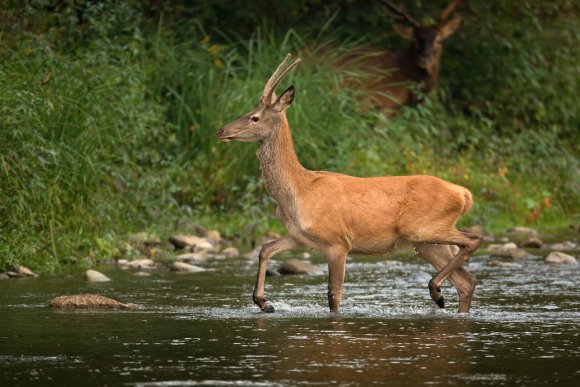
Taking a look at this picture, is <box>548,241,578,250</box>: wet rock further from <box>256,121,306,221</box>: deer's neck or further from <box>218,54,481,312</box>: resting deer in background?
<box>256,121,306,221</box>: deer's neck

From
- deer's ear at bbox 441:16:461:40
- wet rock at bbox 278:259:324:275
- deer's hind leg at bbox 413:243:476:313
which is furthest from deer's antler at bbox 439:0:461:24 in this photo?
deer's hind leg at bbox 413:243:476:313

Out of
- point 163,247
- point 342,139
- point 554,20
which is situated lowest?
point 163,247

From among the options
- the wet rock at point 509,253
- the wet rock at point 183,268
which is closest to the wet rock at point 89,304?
the wet rock at point 183,268

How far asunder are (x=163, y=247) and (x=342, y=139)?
4204 mm

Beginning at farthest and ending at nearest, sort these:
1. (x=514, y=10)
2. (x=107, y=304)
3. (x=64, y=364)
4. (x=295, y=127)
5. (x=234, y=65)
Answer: (x=514, y=10)
(x=234, y=65)
(x=295, y=127)
(x=107, y=304)
(x=64, y=364)

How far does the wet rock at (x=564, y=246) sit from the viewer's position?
16570mm

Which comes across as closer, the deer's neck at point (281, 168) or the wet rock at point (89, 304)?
the wet rock at point (89, 304)

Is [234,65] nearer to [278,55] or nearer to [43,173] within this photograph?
[278,55]

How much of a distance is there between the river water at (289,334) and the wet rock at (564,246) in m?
3.57

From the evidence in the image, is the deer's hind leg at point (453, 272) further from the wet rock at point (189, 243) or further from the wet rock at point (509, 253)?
the wet rock at point (189, 243)

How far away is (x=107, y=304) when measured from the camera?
10242 millimetres

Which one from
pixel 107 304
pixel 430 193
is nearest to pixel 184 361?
pixel 107 304

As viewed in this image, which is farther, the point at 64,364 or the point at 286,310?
the point at 286,310

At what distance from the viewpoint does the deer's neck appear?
→ 410 inches
